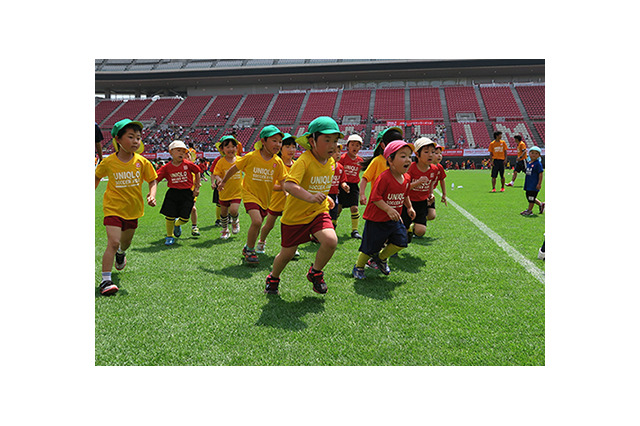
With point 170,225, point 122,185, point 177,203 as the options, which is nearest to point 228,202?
point 177,203

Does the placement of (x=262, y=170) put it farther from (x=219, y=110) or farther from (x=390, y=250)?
(x=219, y=110)

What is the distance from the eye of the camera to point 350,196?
7688 mm

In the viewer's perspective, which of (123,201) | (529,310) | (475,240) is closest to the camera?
(529,310)

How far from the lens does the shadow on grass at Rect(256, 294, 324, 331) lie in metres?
3.35

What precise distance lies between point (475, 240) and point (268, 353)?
191 inches

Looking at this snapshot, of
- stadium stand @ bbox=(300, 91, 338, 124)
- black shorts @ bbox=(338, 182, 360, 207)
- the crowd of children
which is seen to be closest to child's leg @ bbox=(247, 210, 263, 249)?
the crowd of children

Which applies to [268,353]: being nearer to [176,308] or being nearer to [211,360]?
[211,360]

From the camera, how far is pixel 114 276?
191 inches

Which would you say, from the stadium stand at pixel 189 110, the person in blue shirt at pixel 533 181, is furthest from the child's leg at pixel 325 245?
the stadium stand at pixel 189 110

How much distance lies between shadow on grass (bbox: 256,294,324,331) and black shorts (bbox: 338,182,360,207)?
3.87 metres

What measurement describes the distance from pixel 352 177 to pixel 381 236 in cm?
321

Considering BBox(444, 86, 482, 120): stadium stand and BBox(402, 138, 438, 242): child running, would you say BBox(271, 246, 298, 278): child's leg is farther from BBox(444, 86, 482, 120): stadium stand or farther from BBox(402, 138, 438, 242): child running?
BBox(444, 86, 482, 120): stadium stand

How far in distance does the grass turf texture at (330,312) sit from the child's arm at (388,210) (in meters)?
0.80

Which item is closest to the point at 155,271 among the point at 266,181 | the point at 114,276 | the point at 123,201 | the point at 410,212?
the point at 114,276
